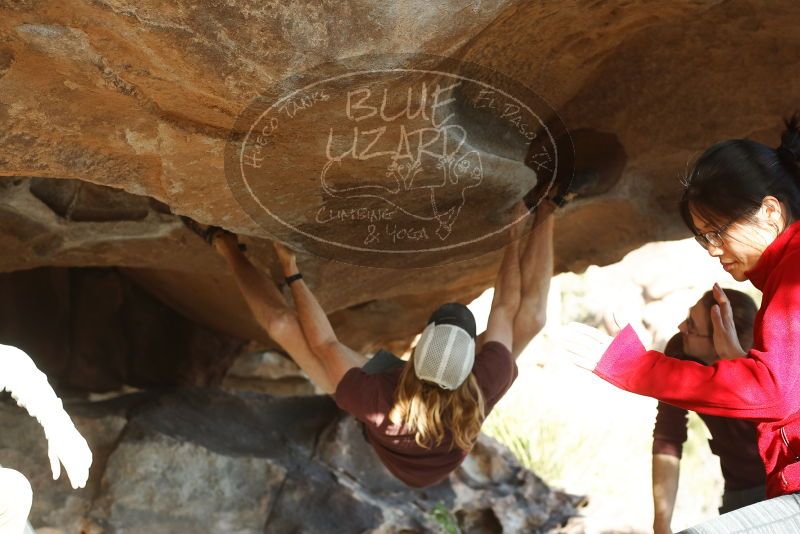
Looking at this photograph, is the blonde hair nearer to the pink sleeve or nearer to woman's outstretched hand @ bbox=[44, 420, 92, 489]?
the pink sleeve

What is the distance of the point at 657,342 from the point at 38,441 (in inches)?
310

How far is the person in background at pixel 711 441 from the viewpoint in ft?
Answer: 9.07

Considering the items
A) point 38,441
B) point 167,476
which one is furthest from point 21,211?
point 167,476

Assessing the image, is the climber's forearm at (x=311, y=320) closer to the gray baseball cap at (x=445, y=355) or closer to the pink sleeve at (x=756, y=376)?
the gray baseball cap at (x=445, y=355)

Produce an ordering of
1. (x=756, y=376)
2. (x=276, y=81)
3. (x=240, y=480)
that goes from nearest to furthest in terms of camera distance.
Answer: (x=756, y=376), (x=276, y=81), (x=240, y=480)

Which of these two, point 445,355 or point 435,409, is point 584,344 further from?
point 435,409

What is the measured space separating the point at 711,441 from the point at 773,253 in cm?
119

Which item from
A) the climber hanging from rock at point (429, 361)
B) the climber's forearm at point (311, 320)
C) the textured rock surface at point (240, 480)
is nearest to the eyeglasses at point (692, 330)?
the climber hanging from rock at point (429, 361)

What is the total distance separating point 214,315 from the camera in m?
4.94

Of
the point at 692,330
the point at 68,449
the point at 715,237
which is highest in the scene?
the point at 715,237

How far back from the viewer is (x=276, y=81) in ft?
6.83

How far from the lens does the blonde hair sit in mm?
2854

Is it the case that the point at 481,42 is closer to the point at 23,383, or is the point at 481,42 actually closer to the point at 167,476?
the point at 23,383

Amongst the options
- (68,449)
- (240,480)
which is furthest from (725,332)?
(240,480)
